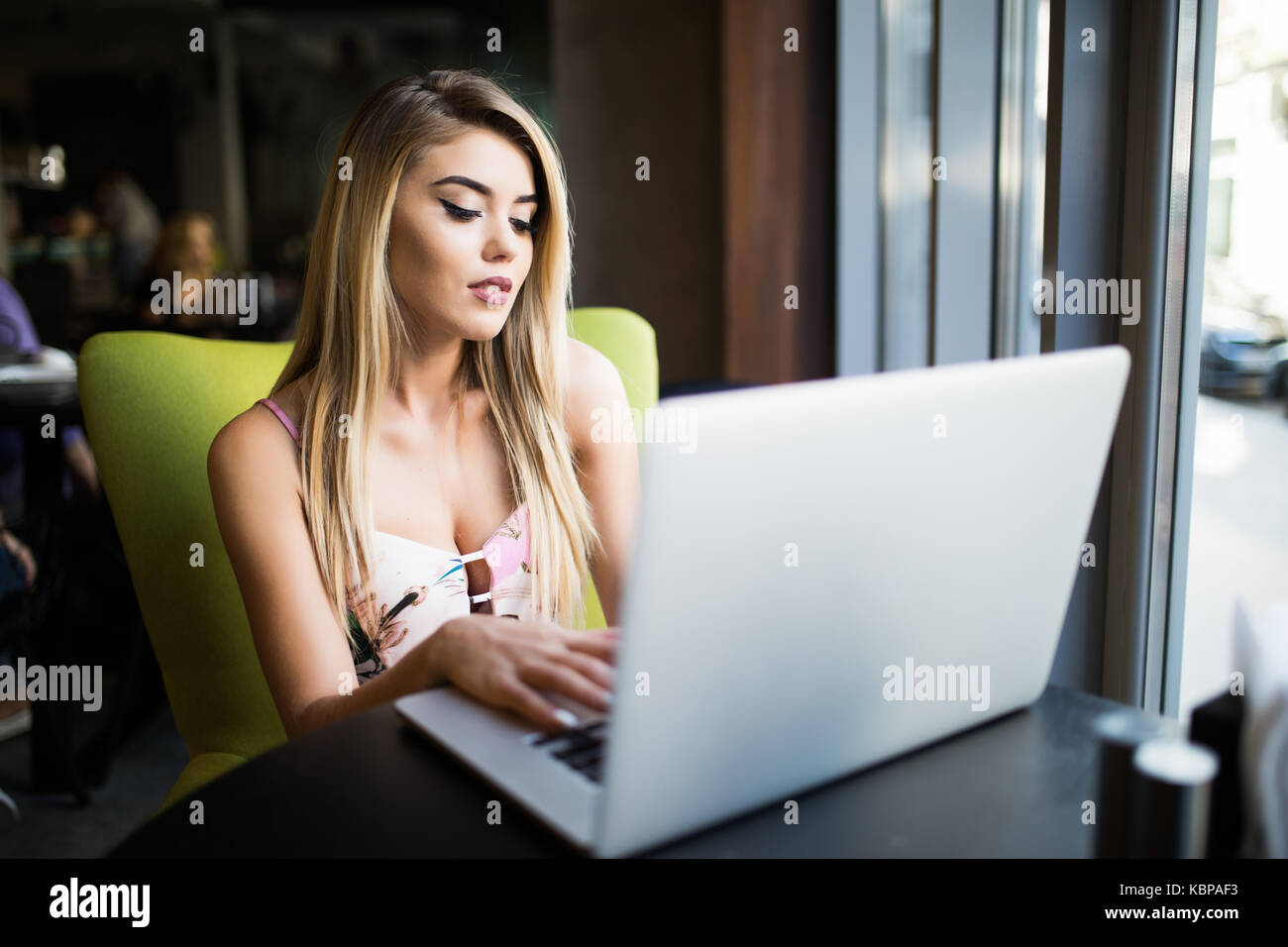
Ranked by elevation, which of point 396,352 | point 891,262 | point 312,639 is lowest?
point 312,639

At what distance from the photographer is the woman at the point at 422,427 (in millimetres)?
1139

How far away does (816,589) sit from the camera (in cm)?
63

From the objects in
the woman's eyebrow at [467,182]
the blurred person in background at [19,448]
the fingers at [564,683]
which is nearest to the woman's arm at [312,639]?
the fingers at [564,683]

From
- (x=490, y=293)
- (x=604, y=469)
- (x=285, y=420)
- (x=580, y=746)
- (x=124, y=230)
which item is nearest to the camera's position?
(x=580, y=746)

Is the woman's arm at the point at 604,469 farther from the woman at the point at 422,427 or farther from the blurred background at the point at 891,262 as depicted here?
the blurred background at the point at 891,262

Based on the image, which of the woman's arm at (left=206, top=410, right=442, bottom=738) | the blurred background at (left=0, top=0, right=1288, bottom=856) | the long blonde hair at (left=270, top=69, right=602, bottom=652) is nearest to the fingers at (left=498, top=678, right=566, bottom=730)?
the woman's arm at (left=206, top=410, right=442, bottom=738)

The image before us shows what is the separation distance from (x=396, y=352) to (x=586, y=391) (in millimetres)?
283

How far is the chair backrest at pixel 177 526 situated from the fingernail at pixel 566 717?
2.22 feet

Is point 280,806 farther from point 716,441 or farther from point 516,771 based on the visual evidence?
point 716,441

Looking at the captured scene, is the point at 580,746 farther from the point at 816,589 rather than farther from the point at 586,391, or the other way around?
the point at 586,391

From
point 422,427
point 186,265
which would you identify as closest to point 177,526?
point 422,427

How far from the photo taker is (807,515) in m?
0.60
